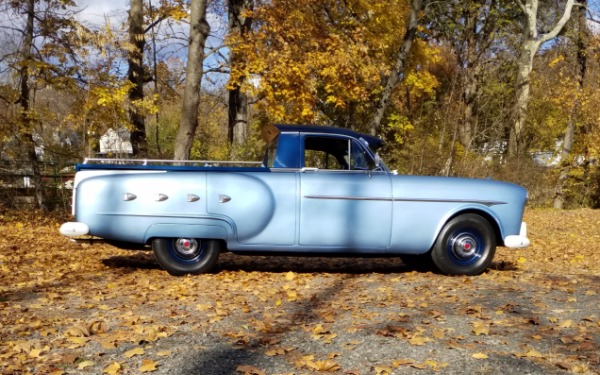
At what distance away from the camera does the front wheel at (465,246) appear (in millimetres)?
7520

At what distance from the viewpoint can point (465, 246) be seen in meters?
7.59

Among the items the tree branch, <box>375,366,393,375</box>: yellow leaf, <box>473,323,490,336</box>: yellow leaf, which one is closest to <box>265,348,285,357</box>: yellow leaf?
<box>375,366,393,375</box>: yellow leaf

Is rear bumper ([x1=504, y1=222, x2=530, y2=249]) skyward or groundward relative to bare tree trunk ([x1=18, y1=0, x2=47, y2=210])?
groundward

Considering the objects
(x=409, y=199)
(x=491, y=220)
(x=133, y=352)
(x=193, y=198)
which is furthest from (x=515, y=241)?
(x=133, y=352)

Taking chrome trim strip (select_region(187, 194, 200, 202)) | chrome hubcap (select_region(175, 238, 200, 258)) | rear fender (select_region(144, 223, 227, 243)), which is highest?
chrome trim strip (select_region(187, 194, 200, 202))

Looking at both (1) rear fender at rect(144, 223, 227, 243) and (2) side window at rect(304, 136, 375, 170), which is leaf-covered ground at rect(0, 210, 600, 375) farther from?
(2) side window at rect(304, 136, 375, 170)

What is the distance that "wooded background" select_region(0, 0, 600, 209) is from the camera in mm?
14734

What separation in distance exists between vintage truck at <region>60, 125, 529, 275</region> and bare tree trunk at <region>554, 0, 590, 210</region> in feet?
62.8

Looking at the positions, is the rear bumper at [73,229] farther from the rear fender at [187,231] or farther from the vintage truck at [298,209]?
the rear fender at [187,231]

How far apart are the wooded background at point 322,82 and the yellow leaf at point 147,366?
33.5ft

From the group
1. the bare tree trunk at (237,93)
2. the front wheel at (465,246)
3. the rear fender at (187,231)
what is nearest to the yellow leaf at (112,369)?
the rear fender at (187,231)

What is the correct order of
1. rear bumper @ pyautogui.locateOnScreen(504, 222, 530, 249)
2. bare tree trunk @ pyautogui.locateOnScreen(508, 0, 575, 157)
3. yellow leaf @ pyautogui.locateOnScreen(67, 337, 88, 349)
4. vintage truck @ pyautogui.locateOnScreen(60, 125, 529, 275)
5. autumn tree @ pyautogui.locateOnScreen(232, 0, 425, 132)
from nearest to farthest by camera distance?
yellow leaf @ pyautogui.locateOnScreen(67, 337, 88, 349) → vintage truck @ pyautogui.locateOnScreen(60, 125, 529, 275) → rear bumper @ pyautogui.locateOnScreen(504, 222, 530, 249) → autumn tree @ pyautogui.locateOnScreen(232, 0, 425, 132) → bare tree trunk @ pyautogui.locateOnScreen(508, 0, 575, 157)

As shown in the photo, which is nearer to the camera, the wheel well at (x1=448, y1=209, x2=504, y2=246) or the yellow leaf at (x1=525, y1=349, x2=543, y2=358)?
the yellow leaf at (x1=525, y1=349, x2=543, y2=358)

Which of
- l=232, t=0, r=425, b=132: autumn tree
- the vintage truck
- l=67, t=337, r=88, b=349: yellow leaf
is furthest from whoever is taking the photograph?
l=232, t=0, r=425, b=132: autumn tree
